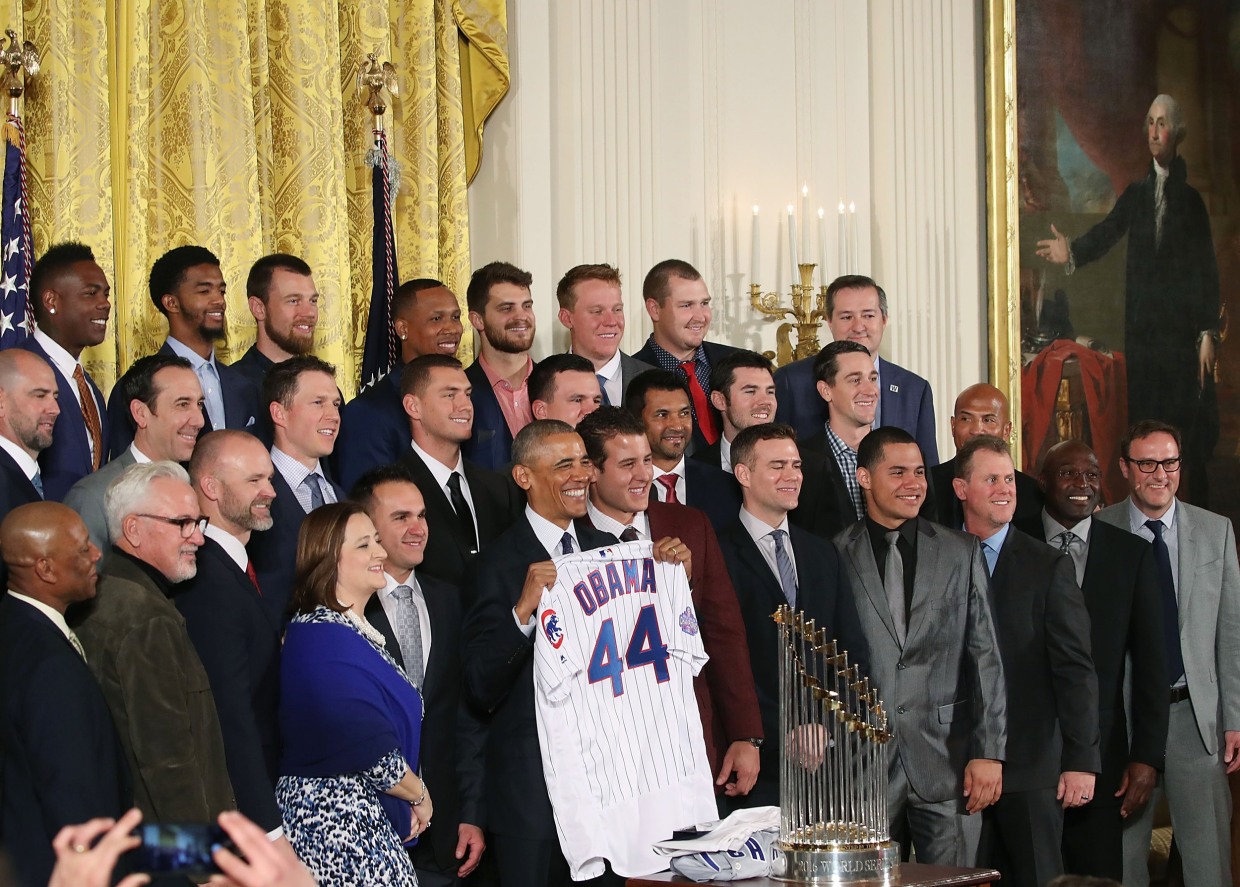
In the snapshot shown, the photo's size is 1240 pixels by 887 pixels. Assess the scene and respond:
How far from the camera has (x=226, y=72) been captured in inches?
314

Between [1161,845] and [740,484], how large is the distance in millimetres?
3856

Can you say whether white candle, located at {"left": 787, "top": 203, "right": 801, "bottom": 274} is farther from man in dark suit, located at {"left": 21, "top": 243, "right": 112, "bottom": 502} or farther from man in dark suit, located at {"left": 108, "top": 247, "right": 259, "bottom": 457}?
man in dark suit, located at {"left": 21, "top": 243, "right": 112, "bottom": 502}

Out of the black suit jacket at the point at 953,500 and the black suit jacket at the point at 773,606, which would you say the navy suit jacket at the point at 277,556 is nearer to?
the black suit jacket at the point at 773,606

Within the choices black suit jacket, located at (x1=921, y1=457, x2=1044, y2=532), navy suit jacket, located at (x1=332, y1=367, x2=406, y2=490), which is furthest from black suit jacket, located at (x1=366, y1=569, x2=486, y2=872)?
black suit jacket, located at (x1=921, y1=457, x2=1044, y2=532)

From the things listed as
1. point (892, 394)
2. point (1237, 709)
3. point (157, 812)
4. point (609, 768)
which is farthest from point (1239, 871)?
point (157, 812)

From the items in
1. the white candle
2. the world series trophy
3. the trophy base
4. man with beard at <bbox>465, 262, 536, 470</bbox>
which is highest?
the white candle

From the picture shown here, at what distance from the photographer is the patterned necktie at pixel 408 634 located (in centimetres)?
594

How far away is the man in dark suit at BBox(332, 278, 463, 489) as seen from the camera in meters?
6.77

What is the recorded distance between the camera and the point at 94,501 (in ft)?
17.9

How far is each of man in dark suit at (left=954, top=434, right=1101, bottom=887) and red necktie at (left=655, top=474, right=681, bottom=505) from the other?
4.18ft

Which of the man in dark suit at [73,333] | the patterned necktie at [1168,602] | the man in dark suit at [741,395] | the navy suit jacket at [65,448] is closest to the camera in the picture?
the navy suit jacket at [65,448]

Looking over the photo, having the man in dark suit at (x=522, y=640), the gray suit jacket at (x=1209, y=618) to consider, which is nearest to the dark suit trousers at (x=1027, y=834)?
the gray suit jacket at (x=1209, y=618)

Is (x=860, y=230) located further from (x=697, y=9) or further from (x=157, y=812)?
(x=157, y=812)

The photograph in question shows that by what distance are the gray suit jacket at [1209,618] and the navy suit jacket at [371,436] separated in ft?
11.1
